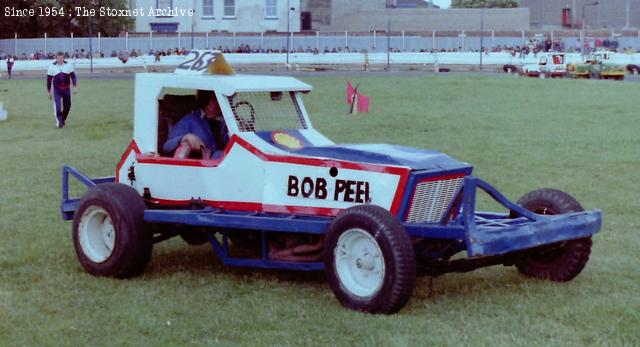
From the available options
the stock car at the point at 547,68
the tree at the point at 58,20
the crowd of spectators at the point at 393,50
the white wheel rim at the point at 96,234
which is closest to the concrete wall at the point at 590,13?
the crowd of spectators at the point at 393,50

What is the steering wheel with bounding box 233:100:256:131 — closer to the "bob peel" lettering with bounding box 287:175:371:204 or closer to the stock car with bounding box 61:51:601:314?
the stock car with bounding box 61:51:601:314

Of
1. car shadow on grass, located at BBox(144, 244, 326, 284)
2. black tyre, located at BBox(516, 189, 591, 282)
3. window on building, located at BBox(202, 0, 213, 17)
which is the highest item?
window on building, located at BBox(202, 0, 213, 17)

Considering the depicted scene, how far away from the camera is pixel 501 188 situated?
46.1 feet

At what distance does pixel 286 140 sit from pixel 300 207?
840 mm

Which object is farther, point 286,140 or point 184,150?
point 184,150

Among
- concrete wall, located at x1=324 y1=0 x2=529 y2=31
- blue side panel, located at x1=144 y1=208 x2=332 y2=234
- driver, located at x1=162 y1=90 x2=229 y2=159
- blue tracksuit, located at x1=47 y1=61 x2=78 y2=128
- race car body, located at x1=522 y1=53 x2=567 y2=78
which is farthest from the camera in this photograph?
concrete wall, located at x1=324 y1=0 x2=529 y2=31

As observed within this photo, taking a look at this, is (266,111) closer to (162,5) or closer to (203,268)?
(203,268)

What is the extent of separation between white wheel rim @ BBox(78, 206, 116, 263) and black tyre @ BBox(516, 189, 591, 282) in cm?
334

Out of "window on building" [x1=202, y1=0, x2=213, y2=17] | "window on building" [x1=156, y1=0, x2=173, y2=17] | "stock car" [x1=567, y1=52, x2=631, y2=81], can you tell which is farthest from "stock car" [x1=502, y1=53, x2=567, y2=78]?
"window on building" [x1=202, y1=0, x2=213, y2=17]

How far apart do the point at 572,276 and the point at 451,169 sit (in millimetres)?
1397

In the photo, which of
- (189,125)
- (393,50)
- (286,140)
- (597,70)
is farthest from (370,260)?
(393,50)

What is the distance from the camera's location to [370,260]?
7.64 m

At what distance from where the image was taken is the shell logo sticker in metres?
8.90

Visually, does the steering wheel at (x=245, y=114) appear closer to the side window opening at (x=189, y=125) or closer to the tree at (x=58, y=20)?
the side window opening at (x=189, y=125)
